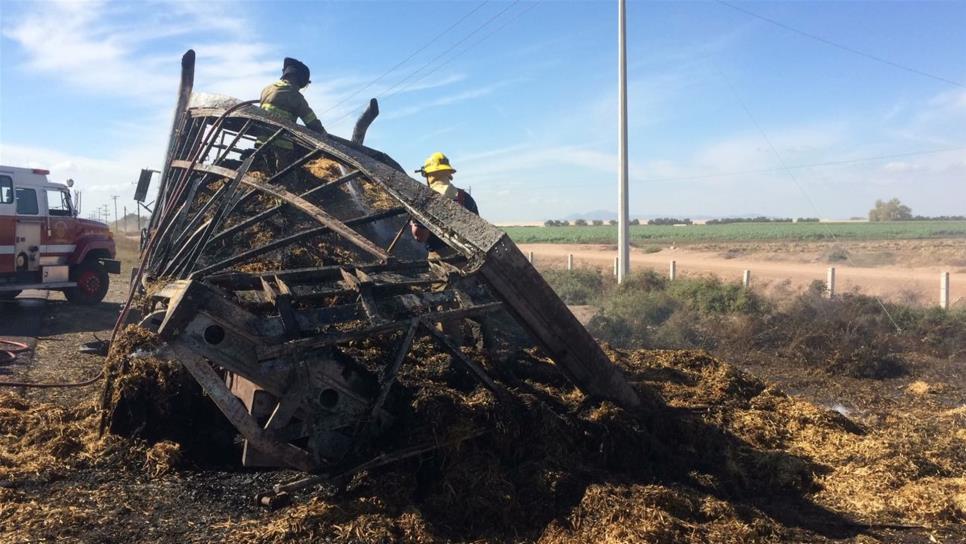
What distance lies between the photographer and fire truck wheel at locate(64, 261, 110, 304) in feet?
48.4

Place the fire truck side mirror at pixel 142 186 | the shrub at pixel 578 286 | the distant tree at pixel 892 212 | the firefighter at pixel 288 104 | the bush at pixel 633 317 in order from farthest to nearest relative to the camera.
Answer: the distant tree at pixel 892 212, the shrub at pixel 578 286, the bush at pixel 633 317, the fire truck side mirror at pixel 142 186, the firefighter at pixel 288 104

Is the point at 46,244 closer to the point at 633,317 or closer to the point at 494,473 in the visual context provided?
the point at 633,317

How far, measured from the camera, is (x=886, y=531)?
435 centimetres

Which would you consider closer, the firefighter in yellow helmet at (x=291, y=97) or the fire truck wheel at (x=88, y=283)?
the firefighter in yellow helmet at (x=291, y=97)

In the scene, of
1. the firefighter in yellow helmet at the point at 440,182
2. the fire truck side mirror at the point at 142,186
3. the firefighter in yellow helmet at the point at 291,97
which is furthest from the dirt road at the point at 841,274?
the fire truck side mirror at the point at 142,186

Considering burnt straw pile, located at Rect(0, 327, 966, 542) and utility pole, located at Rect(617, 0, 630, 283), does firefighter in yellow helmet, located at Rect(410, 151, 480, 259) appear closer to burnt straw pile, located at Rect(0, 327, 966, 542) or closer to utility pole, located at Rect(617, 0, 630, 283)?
burnt straw pile, located at Rect(0, 327, 966, 542)

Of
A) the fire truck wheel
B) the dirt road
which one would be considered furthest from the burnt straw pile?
the dirt road

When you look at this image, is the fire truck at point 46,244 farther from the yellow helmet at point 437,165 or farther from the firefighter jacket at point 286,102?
the yellow helmet at point 437,165

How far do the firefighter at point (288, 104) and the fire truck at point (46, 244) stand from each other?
785 centimetres

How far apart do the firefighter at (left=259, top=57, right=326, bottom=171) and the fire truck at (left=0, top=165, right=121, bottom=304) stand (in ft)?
25.7

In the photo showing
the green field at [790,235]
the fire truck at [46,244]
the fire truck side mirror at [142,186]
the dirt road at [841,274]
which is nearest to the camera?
the fire truck side mirror at [142,186]

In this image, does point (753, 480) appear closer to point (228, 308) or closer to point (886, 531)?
point (886, 531)

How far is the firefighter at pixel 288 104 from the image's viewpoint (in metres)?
8.70

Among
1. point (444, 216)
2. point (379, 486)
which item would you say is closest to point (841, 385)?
point (444, 216)
